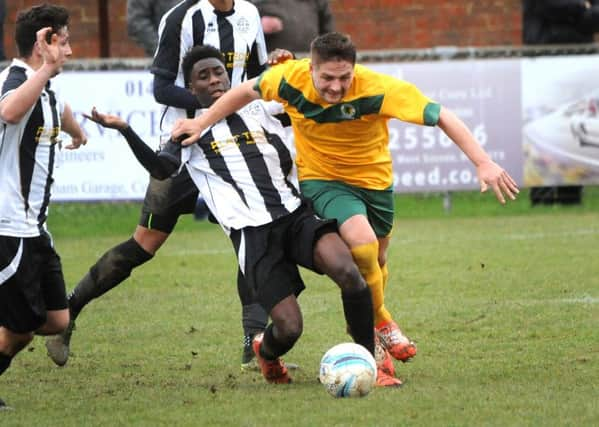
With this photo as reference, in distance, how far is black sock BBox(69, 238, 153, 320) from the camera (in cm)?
771

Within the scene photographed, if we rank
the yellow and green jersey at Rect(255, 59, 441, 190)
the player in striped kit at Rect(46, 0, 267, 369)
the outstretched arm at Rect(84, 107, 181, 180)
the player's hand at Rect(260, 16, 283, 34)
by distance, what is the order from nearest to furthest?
the yellow and green jersey at Rect(255, 59, 441, 190) → the outstretched arm at Rect(84, 107, 181, 180) → the player in striped kit at Rect(46, 0, 267, 369) → the player's hand at Rect(260, 16, 283, 34)

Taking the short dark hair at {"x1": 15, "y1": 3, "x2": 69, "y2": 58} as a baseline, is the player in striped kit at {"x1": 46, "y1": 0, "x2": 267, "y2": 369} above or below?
below

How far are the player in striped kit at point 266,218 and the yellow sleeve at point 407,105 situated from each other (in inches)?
23.2

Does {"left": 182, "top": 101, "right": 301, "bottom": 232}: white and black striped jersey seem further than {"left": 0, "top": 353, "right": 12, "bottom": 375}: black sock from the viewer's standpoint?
Yes

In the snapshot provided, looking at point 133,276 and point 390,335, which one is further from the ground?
point 390,335

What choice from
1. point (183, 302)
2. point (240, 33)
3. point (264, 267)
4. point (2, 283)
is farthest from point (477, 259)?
point (2, 283)

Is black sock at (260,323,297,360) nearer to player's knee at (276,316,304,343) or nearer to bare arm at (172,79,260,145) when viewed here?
player's knee at (276,316,304,343)

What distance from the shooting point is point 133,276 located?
Result: 34.6 ft

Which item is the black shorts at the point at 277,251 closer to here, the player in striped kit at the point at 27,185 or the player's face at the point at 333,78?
the player's face at the point at 333,78

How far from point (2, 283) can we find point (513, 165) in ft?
25.5

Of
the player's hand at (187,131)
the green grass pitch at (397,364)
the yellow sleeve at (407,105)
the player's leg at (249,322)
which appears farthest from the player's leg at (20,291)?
the yellow sleeve at (407,105)

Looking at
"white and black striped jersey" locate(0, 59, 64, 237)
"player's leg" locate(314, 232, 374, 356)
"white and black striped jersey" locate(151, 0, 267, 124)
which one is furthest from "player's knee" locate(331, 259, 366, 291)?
"white and black striped jersey" locate(151, 0, 267, 124)

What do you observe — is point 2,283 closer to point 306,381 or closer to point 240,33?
point 306,381

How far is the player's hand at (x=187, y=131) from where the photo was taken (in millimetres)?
6570
